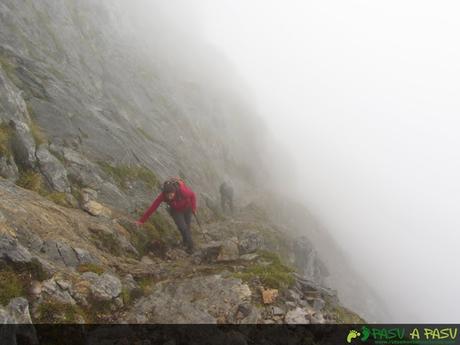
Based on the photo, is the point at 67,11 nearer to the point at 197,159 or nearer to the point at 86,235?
the point at 197,159

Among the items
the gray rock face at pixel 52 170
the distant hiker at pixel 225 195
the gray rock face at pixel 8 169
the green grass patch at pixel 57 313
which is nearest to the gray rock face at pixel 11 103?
the gray rock face at pixel 52 170

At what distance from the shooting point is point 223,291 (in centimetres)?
1332

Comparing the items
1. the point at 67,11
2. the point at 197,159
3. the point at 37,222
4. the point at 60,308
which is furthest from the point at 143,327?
the point at 67,11

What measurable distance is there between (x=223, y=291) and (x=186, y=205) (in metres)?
5.66

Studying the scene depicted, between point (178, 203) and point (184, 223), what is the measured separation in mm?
1040

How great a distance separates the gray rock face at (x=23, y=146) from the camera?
1767cm

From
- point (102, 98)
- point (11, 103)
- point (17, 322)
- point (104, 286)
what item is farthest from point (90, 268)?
point (102, 98)

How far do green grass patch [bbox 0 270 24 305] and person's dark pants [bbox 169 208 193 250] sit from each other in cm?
831

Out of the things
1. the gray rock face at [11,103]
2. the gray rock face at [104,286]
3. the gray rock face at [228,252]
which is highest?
the gray rock face at [228,252]

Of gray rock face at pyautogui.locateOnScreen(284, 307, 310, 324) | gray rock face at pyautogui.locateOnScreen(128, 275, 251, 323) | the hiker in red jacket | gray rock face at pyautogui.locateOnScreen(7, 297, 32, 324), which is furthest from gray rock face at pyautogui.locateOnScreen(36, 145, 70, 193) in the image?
gray rock face at pyautogui.locateOnScreen(284, 307, 310, 324)

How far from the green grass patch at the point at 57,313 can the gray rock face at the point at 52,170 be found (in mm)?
8307

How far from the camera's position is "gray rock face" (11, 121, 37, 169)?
17672mm

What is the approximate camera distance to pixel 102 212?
1841 cm

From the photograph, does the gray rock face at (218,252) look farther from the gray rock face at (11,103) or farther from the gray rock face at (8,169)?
the gray rock face at (11,103)
